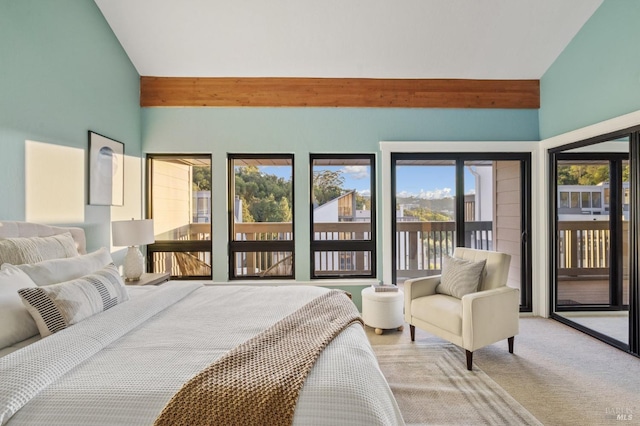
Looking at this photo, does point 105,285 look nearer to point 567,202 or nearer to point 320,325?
point 320,325

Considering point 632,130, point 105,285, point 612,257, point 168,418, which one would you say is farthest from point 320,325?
point 612,257

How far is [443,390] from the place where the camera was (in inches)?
88.2

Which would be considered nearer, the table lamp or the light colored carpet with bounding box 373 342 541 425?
the light colored carpet with bounding box 373 342 541 425

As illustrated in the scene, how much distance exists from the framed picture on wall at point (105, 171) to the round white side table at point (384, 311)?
8.95 ft

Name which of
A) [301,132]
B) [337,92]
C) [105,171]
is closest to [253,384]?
[105,171]

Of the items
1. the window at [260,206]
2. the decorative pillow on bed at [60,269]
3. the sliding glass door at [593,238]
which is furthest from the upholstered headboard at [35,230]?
the sliding glass door at [593,238]

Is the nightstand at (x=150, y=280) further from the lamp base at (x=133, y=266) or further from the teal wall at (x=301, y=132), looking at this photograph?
the teal wall at (x=301, y=132)

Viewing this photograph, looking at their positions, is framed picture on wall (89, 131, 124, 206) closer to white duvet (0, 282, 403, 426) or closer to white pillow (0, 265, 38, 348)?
white pillow (0, 265, 38, 348)

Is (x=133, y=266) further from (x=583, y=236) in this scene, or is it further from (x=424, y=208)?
(x=583, y=236)

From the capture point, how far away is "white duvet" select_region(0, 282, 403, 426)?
3.28 feet

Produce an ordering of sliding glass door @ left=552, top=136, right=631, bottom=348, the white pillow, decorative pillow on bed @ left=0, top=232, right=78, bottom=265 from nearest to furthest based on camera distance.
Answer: the white pillow
decorative pillow on bed @ left=0, top=232, right=78, bottom=265
sliding glass door @ left=552, top=136, right=631, bottom=348

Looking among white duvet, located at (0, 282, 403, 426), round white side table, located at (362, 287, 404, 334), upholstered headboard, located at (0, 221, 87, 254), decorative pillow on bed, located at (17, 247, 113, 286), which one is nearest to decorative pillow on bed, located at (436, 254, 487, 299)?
round white side table, located at (362, 287, 404, 334)

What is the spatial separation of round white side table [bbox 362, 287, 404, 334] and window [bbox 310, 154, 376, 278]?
715 mm

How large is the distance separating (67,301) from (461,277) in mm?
2778
